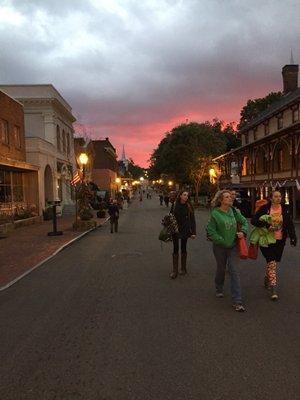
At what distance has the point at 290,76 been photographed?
142 ft

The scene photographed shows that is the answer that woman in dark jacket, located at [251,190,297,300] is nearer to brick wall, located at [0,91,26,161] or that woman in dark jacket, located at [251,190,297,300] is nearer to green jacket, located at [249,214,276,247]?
green jacket, located at [249,214,276,247]

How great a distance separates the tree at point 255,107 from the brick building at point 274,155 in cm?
2596

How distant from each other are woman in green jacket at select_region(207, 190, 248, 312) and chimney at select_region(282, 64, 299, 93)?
39070 mm

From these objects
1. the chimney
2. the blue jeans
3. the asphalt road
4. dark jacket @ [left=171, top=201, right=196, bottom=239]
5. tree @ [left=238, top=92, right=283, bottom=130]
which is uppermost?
tree @ [left=238, top=92, right=283, bottom=130]

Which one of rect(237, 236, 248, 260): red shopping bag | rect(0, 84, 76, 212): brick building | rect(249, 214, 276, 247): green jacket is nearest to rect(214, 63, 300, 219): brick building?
rect(0, 84, 76, 212): brick building

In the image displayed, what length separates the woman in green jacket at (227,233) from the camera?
6.97 meters

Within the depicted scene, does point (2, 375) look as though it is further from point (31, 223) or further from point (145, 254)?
point (31, 223)

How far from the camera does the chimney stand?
141 ft

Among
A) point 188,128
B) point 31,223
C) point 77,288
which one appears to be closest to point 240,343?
point 77,288

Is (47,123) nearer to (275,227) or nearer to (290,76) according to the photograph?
(290,76)

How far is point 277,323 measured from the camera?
20.1 feet

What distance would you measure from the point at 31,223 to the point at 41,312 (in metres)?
21.4

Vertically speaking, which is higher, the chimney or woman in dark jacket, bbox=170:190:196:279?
the chimney

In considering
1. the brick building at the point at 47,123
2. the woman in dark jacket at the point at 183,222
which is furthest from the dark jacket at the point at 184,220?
the brick building at the point at 47,123
